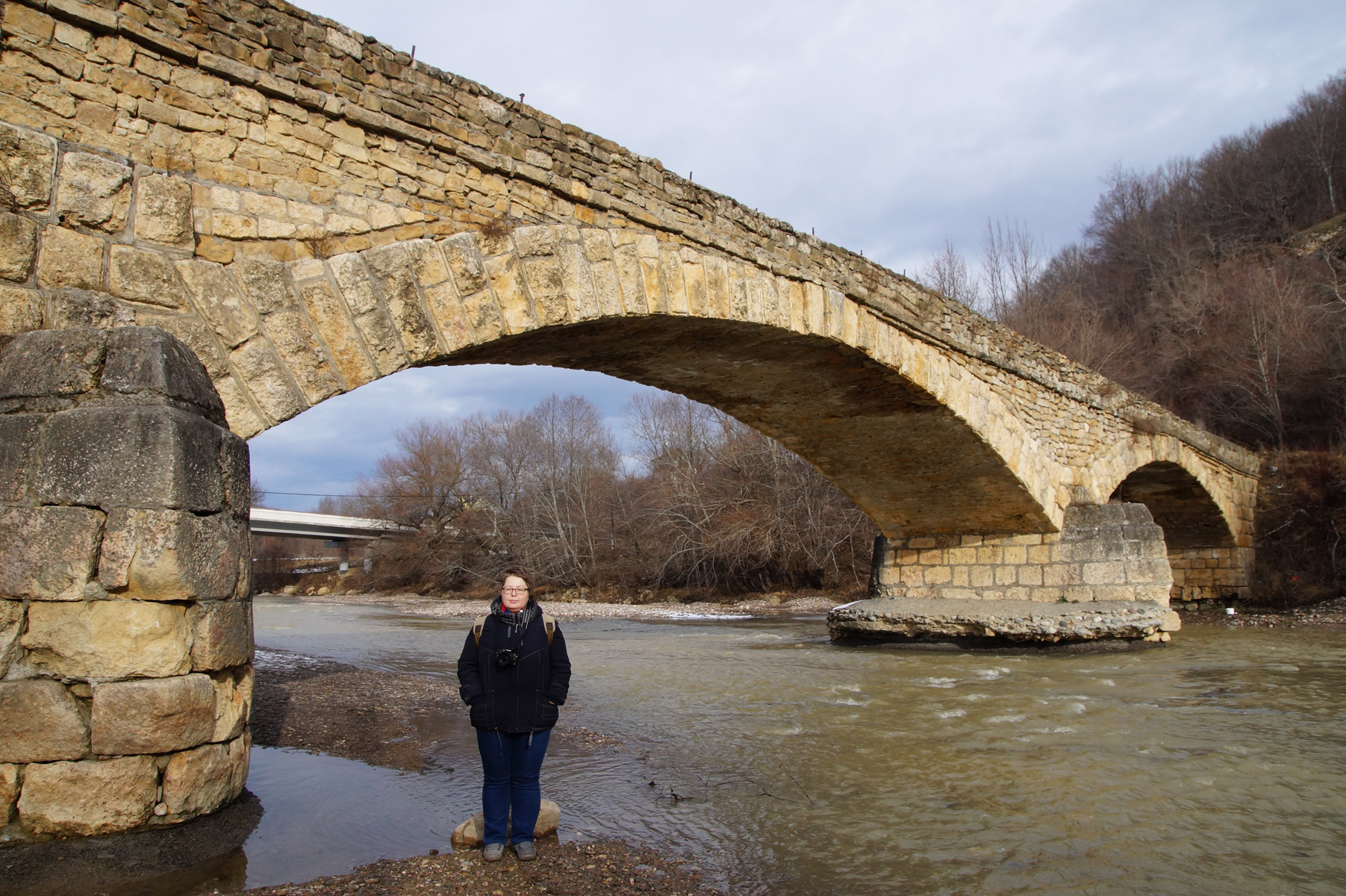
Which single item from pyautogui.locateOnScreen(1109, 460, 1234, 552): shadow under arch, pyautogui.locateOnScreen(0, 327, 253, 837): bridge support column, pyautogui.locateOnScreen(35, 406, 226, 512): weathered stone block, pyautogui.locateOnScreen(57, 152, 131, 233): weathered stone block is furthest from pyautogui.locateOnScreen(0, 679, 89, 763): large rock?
pyautogui.locateOnScreen(1109, 460, 1234, 552): shadow under arch

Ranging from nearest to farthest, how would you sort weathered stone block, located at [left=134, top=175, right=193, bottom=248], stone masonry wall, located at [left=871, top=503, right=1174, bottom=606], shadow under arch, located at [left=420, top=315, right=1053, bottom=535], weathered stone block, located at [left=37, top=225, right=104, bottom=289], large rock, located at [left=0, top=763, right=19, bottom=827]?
large rock, located at [left=0, top=763, right=19, bottom=827] → weathered stone block, located at [left=37, top=225, right=104, bottom=289] → weathered stone block, located at [left=134, top=175, right=193, bottom=248] → shadow under arch, located at [left=420, top=315, right=1053, bottom=535] → stone masonry wall, located at [left=871, top=503, right=1174, bottom=606]

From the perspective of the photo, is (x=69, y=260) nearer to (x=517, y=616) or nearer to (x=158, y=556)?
(x=158, y=556)

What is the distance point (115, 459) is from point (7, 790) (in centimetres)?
111

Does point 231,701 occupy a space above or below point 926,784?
above

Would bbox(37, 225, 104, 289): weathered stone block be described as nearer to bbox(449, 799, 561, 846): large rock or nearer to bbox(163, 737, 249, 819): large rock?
bbox(163, 737, 249, 819): large rock

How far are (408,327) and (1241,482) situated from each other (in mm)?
17120

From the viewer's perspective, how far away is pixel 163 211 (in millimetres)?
3615

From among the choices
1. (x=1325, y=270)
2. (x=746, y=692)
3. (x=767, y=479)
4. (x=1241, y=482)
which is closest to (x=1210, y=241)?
(x=1325, y=270)

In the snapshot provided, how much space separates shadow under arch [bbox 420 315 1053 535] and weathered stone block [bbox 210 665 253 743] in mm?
2278

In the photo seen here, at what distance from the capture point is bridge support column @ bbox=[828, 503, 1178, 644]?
9789 millimetres

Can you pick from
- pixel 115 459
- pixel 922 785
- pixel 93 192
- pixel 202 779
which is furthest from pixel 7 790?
pixel 922 785

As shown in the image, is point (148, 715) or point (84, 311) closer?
point (148, 715)

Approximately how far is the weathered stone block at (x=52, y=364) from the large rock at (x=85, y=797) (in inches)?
50.6

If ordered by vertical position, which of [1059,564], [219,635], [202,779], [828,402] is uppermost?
[828,402]
